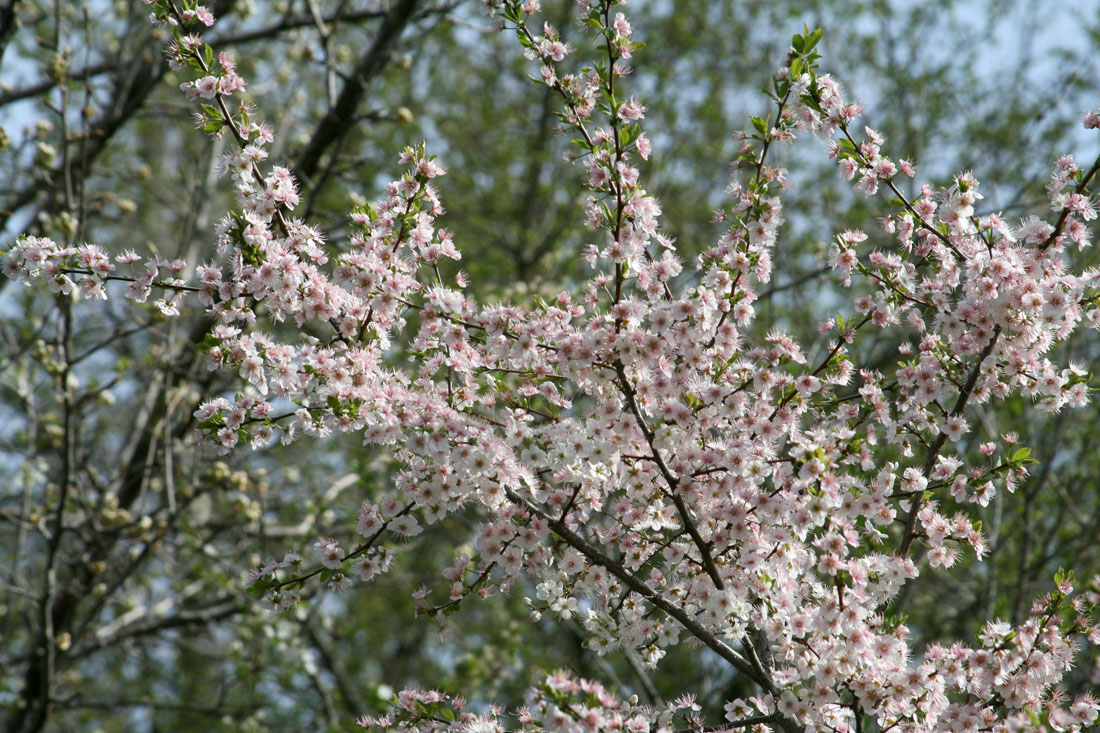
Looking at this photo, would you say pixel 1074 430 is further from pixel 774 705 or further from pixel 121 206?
pixel 121 206

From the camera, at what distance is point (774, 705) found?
332cm

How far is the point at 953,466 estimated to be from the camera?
360 centimetres

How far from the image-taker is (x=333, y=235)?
700 centimetres

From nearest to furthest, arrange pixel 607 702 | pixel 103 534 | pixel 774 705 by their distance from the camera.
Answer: pixel 607 702
pixel 774 705
pixel 103 534

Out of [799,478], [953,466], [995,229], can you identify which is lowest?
[799,478]

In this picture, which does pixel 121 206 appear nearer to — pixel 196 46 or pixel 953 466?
pixel 196 46

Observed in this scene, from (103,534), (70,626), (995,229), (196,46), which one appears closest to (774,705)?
(995,229)

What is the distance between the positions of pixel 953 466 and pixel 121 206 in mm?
5333

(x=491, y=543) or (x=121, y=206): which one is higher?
(x=121, y=206)

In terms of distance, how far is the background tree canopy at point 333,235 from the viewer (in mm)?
6102

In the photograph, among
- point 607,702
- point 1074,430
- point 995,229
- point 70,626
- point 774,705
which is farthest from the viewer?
point 1074,430

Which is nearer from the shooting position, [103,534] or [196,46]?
[196,46]

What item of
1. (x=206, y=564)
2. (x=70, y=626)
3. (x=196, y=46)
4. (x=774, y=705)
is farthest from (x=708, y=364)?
(x=70, y=626)

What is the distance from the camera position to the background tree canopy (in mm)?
6102
